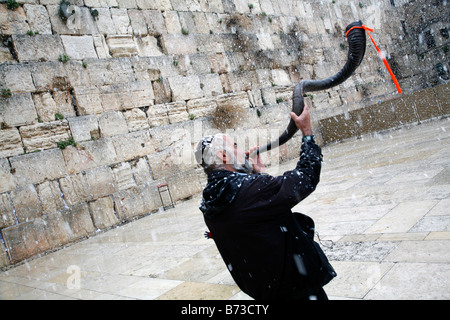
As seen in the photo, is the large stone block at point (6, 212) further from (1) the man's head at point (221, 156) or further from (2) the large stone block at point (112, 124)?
(1) the man's head at point (221, 156)

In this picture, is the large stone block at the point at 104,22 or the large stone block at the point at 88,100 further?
the large stone block at the point at 104,22

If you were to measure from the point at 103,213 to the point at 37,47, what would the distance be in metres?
3.89

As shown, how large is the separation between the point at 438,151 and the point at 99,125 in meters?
7.02

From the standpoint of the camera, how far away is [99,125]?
321 inches

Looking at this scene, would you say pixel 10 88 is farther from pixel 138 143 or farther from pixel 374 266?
pixel 374 266

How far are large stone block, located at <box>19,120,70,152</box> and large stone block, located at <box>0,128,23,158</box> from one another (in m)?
0.11

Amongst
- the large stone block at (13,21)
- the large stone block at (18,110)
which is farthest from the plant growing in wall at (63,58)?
the large stone block at (18,110)

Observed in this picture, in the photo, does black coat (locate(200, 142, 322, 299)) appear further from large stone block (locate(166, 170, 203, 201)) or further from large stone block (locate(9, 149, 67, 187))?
large stone block (locate(166, 170, 203, 201))

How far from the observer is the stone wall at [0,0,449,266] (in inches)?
282

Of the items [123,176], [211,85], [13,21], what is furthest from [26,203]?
[211,85]

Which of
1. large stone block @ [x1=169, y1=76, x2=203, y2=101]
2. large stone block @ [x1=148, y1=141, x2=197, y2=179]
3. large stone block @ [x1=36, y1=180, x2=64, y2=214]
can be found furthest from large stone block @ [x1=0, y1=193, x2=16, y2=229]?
large stone block @ [x1=169, y1=76, x2=203, y2=101]

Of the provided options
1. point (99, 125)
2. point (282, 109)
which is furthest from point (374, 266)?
point (282, 109)

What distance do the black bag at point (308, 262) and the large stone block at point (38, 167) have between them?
22.6ft

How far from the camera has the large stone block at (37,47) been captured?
24.5 feet
